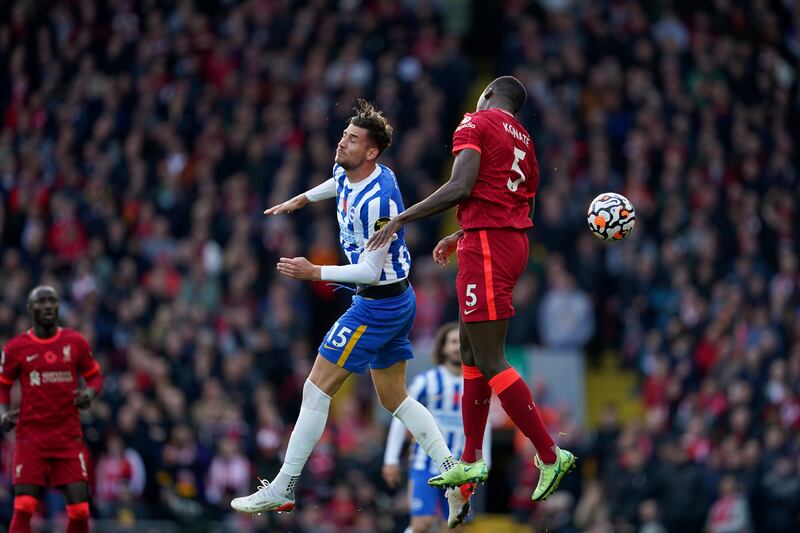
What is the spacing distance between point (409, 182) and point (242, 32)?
5309mm

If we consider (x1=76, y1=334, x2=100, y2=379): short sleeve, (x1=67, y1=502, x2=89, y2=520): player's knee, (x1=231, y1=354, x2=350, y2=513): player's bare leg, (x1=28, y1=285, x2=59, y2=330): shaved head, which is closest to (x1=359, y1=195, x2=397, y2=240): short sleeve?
(x1=231, y1=354, x2=350, y2=513): player's bare leg

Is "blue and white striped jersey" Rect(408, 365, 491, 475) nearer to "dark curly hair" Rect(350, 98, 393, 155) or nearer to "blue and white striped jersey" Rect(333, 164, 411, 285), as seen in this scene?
"blue and white striped jersey" Rect(333, 164, 411, 285)

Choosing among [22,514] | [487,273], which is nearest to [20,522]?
[22,514]

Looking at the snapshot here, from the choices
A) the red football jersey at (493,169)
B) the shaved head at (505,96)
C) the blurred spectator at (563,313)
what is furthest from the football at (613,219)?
the blurred spectator at (563,313)

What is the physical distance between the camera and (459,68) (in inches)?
1010

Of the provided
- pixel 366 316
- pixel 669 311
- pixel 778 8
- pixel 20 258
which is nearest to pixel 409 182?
pixel 669 311

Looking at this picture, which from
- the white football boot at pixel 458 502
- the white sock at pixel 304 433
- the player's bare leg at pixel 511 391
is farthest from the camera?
the white football boot at pixel 458 502

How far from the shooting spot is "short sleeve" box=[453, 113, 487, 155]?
1136 cm

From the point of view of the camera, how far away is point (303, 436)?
12195 mm

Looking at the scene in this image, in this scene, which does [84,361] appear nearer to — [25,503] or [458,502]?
[25,503]

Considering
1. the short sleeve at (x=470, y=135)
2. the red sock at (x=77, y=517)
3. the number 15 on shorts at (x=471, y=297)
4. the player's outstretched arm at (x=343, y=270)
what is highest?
the short sleeve at (x=470, y=135)

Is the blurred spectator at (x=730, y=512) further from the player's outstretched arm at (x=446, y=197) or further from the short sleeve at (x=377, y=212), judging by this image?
the player's outstretched arm at (x=446, y=197)

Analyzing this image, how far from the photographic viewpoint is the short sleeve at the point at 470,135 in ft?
37.3

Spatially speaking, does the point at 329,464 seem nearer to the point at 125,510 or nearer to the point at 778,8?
the point at 125,510
